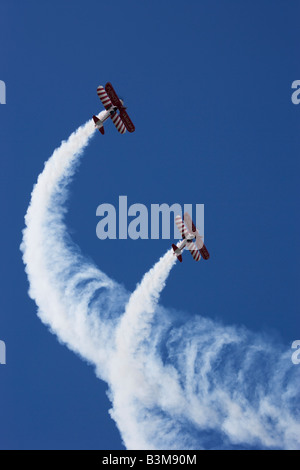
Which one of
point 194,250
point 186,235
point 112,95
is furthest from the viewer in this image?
point 194,250

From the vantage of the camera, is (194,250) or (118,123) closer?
(118,123)

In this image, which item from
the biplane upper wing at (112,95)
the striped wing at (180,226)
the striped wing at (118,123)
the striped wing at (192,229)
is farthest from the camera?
the striped wing at (192,229)

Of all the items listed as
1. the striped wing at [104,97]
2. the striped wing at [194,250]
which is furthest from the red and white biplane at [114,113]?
the striped wing at [194,250]

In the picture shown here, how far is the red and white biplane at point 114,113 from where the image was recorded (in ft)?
231

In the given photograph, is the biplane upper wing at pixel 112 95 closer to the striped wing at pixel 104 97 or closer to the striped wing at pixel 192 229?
the striped wing at pixel 104 97

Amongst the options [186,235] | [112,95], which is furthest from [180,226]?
[112,95]

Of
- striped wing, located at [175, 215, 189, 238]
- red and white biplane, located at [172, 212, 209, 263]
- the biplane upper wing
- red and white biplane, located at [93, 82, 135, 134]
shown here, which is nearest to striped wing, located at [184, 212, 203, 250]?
red and white biplane, located at [172, 212, 209, 263]

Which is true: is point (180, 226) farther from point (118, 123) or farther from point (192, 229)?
point (118, 123)

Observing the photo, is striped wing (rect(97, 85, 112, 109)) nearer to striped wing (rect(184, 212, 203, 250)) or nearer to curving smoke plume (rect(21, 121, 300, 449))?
curving smoke plume (rect(21, 121, 300, 449))

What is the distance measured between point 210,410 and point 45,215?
16.3 metres

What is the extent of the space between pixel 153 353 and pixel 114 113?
15.2m

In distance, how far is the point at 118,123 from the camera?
71.3 metres

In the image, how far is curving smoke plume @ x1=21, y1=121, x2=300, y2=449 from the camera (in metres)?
71.0
